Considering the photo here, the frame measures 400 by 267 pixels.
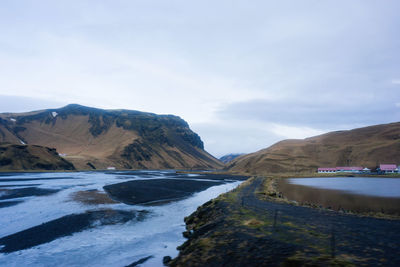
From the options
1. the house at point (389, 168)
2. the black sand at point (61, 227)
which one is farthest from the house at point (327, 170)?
the black sand at point (61, 227)

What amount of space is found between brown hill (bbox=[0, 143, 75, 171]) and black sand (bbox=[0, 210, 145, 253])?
4905 inches

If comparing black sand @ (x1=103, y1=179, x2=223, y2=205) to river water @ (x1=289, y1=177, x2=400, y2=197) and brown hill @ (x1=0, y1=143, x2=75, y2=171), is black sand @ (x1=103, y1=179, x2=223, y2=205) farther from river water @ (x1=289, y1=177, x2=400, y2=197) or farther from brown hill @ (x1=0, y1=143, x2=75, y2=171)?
brown hill @ (x1=0, y1=143, x2=75, y2=171)

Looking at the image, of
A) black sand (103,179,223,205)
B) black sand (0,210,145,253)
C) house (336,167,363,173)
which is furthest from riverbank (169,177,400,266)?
house (336,167,363,173)

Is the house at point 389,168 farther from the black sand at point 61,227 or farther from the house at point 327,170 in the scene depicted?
the black sand at point 61,227

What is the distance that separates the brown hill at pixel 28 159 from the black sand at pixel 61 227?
12459 cm

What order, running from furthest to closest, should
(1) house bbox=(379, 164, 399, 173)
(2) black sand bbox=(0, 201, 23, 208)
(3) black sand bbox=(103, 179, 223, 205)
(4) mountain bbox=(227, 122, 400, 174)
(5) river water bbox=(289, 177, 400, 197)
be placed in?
(4) mountain bbox=(227, 122, 400, 174) → (1) house bbox=(379, 164, 399, 173) → (5) river water bbox=(289, 177, 400, 197) → (3) black sand bbox=(103, 179, 223, 205) → (2) black sand bbox=(0, 201, 23, 208)

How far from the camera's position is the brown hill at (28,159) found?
125 metres

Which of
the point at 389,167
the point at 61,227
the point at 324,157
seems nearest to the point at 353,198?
the point at 61,227

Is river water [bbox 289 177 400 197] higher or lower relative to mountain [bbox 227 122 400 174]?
lower

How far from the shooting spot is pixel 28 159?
134125 mm

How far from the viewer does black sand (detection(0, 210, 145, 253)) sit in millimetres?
19172

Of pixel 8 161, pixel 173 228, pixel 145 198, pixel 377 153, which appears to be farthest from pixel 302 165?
pixel 8 161

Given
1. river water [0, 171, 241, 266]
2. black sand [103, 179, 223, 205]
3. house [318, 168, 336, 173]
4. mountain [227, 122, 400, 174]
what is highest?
mountain [227, 122, 400, 174]

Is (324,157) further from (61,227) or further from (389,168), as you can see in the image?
(61,227)
